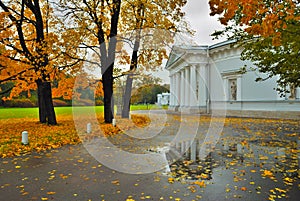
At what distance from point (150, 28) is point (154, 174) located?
43.2 feet

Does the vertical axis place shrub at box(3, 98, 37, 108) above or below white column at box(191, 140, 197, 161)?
above

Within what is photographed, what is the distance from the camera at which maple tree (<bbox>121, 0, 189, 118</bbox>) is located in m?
17.0

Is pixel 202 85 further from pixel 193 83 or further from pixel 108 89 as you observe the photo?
pixel 108 89

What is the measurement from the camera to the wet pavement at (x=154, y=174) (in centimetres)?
452

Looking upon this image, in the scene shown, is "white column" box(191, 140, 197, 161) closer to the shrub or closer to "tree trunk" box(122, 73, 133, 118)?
"tree trunk" box(122, 73, 133, 118)

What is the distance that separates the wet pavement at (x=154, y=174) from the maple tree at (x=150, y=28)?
1010cm

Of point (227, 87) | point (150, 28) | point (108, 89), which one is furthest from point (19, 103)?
point (150, 28)

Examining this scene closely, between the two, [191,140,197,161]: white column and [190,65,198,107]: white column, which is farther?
[190,65,198,107]: white column

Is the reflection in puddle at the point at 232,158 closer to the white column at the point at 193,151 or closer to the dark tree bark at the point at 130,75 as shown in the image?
the white column at the point at 193,151

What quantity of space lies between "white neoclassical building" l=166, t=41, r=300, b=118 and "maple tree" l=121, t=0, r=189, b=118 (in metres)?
3.09

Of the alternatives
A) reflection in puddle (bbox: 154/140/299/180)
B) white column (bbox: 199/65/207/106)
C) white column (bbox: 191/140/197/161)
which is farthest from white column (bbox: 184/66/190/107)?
white column (bbox: 191/140/197/161)

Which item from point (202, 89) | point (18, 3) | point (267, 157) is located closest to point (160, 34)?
point (18, 3)

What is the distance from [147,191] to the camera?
184 inches

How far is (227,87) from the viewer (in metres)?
29.7
